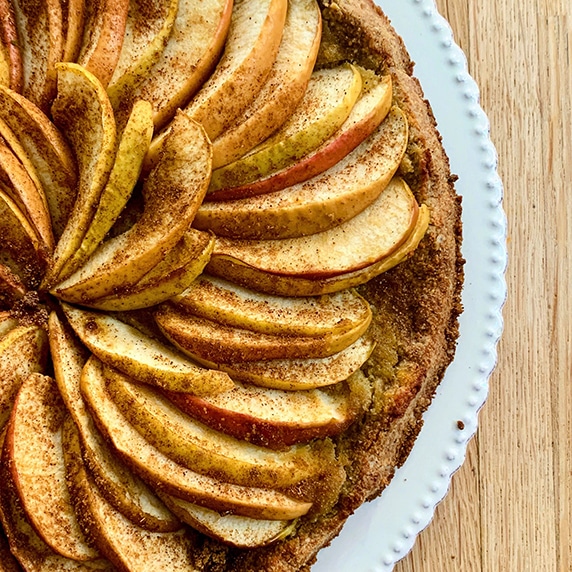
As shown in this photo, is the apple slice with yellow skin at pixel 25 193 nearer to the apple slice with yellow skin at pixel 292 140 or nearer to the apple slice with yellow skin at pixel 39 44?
the apple slice with yellow skin at pixel 39 44

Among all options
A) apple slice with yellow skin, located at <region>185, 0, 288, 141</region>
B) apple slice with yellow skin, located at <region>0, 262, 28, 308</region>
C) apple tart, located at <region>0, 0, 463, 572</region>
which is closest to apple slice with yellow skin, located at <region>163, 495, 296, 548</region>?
apple tart, located at <region>0, 0, 463, 572</region>

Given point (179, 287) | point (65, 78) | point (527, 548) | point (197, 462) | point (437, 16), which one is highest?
point (437, 16)

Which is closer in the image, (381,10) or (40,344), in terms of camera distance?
(40,344)

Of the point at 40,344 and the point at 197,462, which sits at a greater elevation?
the point at 40,344

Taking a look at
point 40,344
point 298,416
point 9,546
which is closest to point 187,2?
point 40,344

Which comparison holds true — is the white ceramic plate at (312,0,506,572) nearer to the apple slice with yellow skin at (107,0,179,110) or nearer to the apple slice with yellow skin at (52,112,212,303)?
the apple slice with yellow skin at (107,0,179,110)

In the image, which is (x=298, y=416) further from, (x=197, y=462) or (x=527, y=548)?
(x=527, y=548)
